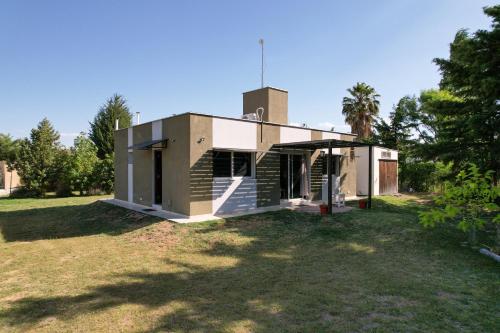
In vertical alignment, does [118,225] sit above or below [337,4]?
below

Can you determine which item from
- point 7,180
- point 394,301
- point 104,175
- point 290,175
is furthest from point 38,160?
point 394,301

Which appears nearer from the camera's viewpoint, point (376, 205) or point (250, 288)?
point (250, 288)

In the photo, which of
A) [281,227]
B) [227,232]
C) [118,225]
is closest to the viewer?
[227,232]

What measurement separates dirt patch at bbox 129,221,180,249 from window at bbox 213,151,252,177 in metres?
2.81

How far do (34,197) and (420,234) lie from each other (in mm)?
23703

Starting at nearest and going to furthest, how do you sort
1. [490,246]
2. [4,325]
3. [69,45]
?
[4,325], [490,246], [69,45]

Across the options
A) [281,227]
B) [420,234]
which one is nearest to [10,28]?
[281,227]

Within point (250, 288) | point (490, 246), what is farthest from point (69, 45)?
point (490, 246)

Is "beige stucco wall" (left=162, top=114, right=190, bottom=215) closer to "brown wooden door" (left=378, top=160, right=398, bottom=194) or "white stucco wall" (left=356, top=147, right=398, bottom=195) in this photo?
"white stucco wall" (left=356, top=147, right=398, bottom=195)

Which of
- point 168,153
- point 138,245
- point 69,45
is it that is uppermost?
point 69,45

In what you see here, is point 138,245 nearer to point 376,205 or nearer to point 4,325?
point 4,325

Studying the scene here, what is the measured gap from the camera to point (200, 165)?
1117cm

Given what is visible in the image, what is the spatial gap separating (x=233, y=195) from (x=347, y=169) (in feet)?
25.5

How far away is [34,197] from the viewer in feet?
71.9
